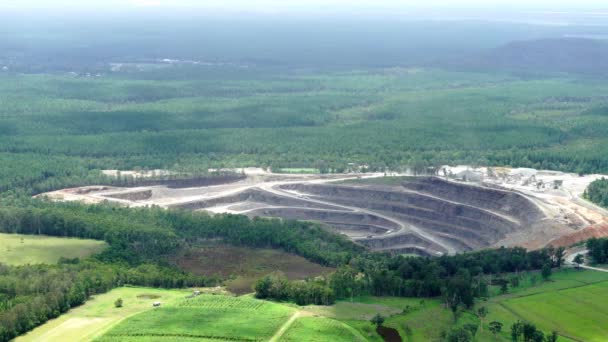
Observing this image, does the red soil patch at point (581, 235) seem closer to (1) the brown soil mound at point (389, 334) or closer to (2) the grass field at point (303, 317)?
(2) the grass field at point (303, 317)

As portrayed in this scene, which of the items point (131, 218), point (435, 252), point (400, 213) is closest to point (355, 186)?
point (400, 213)

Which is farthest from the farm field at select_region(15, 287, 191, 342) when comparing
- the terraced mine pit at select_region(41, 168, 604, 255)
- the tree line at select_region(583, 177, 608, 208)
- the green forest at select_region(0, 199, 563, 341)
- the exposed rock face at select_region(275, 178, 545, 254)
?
the tree line at select_region(583, 177, 608, 208)

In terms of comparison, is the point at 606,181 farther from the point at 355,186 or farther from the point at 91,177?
the point at 91,177

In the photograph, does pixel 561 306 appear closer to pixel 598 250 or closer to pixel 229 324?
pixel 598 250

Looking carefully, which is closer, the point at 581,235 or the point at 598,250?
the point at 598,250

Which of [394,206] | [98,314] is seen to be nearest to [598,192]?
[394,206]
